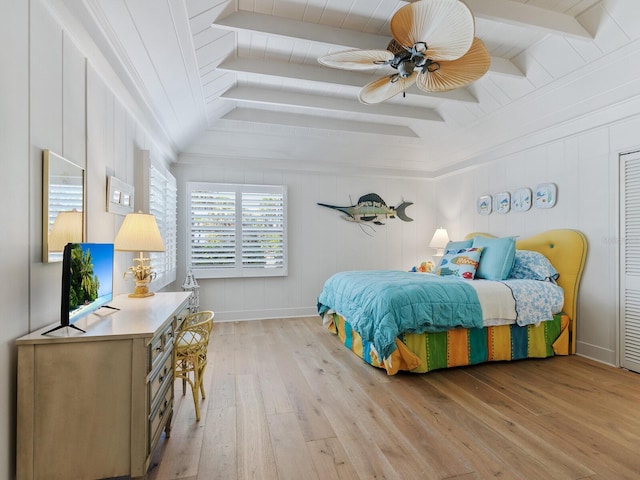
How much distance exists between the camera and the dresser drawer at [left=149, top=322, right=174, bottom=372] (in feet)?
5.08

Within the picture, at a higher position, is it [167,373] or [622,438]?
[167,373]

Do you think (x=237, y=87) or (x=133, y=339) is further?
(x=237, y=87)

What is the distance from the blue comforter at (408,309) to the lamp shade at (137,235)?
1.80 meters

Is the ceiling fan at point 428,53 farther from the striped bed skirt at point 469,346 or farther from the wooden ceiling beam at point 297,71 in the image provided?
the striped bed skirt at point 469,346

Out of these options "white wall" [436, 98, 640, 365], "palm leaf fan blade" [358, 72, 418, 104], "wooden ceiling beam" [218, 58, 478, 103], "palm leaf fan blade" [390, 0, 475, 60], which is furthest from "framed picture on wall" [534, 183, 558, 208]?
"palm leaf fan blade" [390, 0, 475, 60]

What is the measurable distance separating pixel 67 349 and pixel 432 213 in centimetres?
554

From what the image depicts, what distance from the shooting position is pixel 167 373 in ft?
6.29

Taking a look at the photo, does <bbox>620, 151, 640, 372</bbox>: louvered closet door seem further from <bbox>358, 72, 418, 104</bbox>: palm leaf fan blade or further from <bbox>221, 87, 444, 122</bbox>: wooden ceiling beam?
<bbox>358, 72, 418, 104</bbox>: palm leaf fan blade

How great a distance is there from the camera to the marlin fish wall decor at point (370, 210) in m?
5.50

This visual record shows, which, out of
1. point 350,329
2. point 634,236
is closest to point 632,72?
point 634,236

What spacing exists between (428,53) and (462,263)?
2.46m

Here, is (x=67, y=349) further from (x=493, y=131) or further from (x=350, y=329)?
(x=493, y=131)

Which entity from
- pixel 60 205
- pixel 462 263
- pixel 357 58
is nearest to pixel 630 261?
pixel 462 263

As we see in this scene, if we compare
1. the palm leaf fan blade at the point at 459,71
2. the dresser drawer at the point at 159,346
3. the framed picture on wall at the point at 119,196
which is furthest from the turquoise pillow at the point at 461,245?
the framed picture on wall at the point at 119,196
